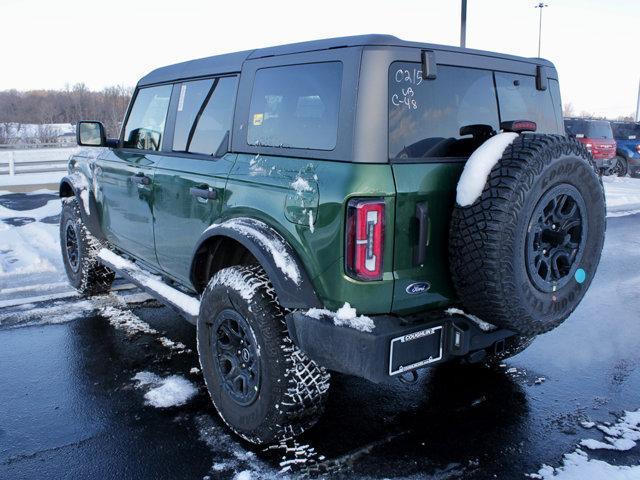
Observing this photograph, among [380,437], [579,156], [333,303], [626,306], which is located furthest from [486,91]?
[626,306]

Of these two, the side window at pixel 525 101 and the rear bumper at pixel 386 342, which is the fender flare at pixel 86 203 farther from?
the side window at pixel 525 101

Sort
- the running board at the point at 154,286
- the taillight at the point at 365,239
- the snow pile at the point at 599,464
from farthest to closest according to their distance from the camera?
1. the running board at the point at 154,286
2. the snow pile at the point at 599,464
3. the taillight at the point at 365,239

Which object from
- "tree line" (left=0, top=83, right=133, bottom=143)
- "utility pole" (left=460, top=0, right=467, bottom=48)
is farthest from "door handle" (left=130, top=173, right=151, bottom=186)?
"tree line" (left=0, top=83, right=133, bottom=143)

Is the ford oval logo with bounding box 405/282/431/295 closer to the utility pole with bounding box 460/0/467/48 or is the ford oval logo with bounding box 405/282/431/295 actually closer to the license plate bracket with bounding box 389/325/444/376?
the license plate bracket with bounding box 389/325/444/376

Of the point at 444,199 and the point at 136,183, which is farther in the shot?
the point at 136,183

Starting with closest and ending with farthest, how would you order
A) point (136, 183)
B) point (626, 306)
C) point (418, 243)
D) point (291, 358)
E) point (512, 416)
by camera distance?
point (418, 243)
point (291, 358)
point (512, 416)
point (136, 183)
point (626, 306)

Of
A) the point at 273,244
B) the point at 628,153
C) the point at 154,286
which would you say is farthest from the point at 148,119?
the point at 628,153

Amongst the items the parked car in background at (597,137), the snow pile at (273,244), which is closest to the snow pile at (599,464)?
the snow pile at (273,244)

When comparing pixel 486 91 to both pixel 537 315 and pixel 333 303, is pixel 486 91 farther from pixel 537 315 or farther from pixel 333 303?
pixel 333 303

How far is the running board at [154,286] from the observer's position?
3.67 m

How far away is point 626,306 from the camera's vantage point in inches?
224

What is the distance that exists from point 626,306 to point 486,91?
3.68m

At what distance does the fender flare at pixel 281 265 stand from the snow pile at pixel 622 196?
10763 mm

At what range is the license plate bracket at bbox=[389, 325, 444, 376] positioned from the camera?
2525 millimetres
